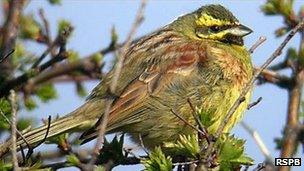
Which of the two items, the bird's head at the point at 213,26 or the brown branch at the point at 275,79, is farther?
the bird's head at the point at 213,26

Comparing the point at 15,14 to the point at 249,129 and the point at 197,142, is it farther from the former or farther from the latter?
the point at 249,129

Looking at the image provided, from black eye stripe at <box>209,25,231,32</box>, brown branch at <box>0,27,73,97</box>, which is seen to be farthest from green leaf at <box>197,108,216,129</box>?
black eye stripe at <box>209,25,231,32</box>

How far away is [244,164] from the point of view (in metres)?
3.17

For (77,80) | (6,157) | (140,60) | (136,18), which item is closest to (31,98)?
(77,80)

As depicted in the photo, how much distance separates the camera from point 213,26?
579 centimetres

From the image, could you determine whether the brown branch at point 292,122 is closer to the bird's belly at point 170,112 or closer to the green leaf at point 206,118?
the green leaf at point 206,118

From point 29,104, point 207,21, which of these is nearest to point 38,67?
point 29,104

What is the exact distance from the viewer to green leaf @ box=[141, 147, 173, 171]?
312cm

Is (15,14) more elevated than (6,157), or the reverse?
(15,14)

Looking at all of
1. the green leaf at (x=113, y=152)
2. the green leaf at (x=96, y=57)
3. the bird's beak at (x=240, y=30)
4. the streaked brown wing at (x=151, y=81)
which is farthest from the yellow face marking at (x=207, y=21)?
the green leaf at (x=113, y=152)

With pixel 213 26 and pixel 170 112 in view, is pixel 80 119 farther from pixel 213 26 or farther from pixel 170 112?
pixel 213 26

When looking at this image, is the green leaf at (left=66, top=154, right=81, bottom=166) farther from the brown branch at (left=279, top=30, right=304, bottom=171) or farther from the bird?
the bird

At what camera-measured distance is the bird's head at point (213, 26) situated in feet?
18.5

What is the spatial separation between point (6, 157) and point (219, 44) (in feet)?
8.68
